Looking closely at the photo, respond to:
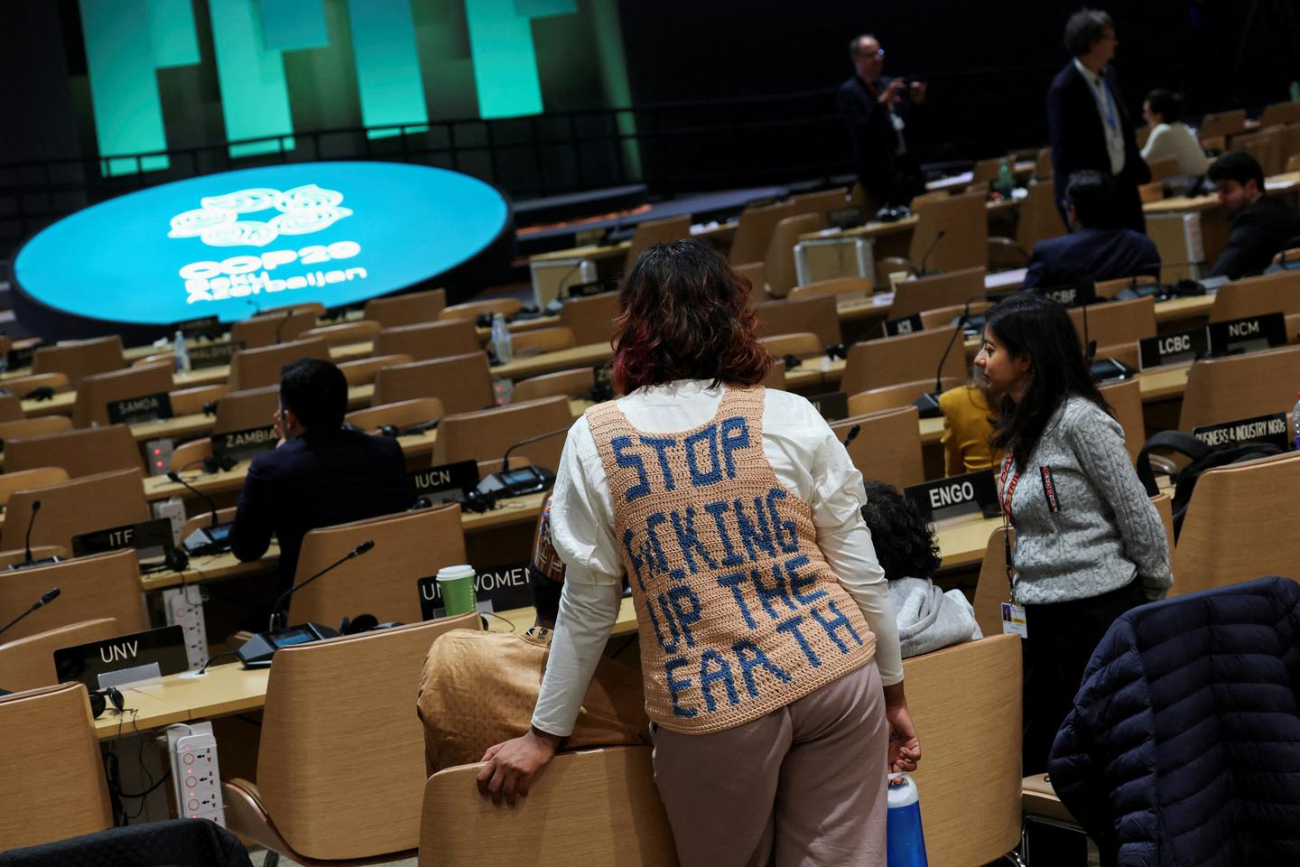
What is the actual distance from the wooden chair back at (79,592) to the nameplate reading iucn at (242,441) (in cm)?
190

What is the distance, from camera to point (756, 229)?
12.4m

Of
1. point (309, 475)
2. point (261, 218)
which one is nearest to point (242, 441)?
point (309, 475)

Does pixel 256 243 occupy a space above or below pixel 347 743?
above

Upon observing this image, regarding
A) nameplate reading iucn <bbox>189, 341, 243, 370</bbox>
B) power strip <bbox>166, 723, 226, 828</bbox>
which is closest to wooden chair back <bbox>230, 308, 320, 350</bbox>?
nameplate reading iucn <bbox>189, 341, 243, 370</bbox>

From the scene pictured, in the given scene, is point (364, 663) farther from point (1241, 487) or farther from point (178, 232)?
point (178, 232)

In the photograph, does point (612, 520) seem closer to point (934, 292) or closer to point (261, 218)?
point (934, 292)

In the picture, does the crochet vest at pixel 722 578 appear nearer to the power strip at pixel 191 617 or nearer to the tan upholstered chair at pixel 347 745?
the tan upholstered chair at pixel 347 745

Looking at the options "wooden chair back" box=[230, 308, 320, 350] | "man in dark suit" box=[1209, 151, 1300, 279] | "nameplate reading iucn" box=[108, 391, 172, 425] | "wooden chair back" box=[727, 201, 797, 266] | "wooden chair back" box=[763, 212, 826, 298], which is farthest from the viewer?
"wooden chair back" box=[727, 201, 797, 266]

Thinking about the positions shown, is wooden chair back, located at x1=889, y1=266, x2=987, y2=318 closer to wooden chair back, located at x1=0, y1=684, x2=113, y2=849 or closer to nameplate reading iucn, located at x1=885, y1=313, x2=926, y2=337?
nameplate reading iucn, located at x1=885, y1=313, x2=926, y2=337

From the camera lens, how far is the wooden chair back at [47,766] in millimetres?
3010

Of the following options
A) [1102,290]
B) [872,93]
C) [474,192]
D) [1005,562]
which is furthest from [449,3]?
[1005,562]

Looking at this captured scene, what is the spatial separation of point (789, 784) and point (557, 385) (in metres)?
4.77

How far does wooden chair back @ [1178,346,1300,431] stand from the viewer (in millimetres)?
4875

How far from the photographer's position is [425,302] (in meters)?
10.9
